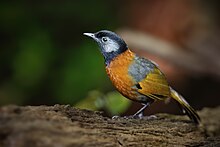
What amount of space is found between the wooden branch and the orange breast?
259 mm

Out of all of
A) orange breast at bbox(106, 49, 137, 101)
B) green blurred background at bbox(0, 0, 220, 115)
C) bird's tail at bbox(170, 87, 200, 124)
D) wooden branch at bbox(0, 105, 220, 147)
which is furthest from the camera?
green blurred background at bbox(0, 0, 220, 115)

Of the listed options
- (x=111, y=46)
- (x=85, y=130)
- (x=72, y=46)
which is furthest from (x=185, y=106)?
(x=72, y=46)

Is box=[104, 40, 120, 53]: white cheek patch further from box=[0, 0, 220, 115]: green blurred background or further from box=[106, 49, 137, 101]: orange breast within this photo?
box=[0, 0, 220, 115]: green blurred background

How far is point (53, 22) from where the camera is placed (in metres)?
8.08

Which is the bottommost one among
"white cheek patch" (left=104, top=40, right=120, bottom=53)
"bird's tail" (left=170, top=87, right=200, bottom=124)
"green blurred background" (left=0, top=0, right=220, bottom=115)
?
"bird's tail" (left=170, top=87, right=200, bottom=124)

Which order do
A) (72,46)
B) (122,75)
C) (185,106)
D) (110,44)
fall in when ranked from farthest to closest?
1. (72,46)
2. (185,106)
3. (110,44)
4. (122,75)

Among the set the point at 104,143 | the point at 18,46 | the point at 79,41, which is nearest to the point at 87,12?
the point at 79,41

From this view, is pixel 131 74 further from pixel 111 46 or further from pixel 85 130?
pixel 85 130

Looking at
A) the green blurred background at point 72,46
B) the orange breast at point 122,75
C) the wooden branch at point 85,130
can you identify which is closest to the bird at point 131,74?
the orange breast at point 122,75

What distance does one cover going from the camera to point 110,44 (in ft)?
13.7

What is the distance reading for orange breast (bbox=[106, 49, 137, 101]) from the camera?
159 inches

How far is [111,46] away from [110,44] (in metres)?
0.02

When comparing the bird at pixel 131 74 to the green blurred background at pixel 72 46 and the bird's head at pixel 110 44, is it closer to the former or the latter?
the bird's head at pixel 110 44

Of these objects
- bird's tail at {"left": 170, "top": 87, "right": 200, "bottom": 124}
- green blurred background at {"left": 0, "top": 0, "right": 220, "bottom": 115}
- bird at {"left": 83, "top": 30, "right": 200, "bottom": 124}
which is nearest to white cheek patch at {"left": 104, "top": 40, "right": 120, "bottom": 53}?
bird at {"left": 83, "top": 30, "right": 200, "bottom": 124}
